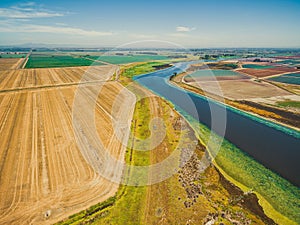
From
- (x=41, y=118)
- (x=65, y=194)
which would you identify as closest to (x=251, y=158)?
(x=65, y=194)

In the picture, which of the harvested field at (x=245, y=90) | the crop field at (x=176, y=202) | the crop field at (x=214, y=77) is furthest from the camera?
the crop field at (x=214, y=77)

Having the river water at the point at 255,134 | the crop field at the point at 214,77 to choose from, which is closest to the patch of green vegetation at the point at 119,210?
the river water at the point at 255,134

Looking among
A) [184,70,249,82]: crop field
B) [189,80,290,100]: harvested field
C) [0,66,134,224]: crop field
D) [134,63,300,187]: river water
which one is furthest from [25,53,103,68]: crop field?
[134,63,300,187]: river water

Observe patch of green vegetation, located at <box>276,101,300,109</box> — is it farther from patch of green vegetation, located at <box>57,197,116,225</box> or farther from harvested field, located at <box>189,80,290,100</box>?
patch of green vegetation, located at <box>57,197,116,225</box>

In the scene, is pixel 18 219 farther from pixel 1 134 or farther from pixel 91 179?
pixel 1 134

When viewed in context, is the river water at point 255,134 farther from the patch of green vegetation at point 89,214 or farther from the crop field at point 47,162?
the patch of green vegetation at point 89,214

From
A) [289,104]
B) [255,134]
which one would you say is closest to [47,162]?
[255,134]

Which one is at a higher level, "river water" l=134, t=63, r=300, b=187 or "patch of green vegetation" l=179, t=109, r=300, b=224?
"river water" l=134, t=63, r=300, b=187
